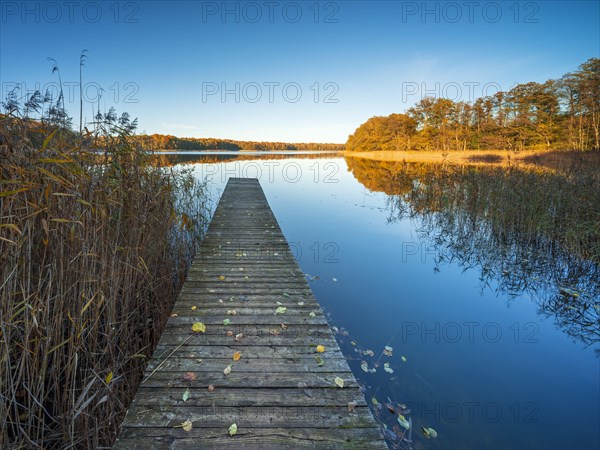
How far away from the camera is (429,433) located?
244 centimetres

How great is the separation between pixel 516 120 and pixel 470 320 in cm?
4218

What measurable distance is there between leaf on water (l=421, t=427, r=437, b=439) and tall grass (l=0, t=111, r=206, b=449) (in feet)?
7.62

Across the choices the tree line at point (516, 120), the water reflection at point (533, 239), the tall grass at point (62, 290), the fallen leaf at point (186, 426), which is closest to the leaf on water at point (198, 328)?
the tall grass at point (62, 290)

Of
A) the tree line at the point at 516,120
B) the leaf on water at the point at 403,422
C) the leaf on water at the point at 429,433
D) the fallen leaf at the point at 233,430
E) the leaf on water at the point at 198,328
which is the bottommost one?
the leaf on water at the point at 429,433

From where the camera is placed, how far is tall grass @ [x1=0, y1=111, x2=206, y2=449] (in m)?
1.69

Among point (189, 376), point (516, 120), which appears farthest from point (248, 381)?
point (516, 120)

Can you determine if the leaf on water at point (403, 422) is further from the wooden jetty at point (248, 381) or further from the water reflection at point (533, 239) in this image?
the water reflection at point (533, 239)

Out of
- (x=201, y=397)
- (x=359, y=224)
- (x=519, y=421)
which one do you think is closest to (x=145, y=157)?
(x=201, y=397)

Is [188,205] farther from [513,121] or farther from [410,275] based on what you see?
[513,121]

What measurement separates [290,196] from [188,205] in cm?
870

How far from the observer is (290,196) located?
15.1 m

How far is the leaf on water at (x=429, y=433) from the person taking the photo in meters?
2.42

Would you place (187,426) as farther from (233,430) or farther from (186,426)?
(233,430)

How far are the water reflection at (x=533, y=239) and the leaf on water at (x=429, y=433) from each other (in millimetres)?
2746
